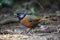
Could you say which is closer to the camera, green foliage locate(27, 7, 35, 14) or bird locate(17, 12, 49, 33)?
bird locate(17, 12, 49, 33)

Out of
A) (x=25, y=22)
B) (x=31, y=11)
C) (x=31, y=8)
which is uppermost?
(x=31, y=8)

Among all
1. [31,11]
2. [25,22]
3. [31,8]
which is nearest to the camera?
[25,22]

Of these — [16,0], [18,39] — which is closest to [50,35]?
[18,39]

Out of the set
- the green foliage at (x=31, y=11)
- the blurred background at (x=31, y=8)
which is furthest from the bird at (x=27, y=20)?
the green foliage at (x=31, y=11)

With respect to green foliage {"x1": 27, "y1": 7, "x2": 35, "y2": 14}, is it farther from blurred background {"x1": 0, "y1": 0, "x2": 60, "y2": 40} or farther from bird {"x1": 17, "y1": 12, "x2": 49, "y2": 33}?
bird {"x1": 17, "y1": 12, "x2": 49, "y2": 33}

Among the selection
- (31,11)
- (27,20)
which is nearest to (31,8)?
(31,11)

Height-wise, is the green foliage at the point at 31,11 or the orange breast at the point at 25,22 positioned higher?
the green foliage at the point at 31,11

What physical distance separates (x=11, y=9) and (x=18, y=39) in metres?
3.10

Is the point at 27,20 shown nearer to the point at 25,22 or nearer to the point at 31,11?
the point at 25,22

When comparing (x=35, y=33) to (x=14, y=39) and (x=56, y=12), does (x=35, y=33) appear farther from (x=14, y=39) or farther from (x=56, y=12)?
(x=56, y=12)

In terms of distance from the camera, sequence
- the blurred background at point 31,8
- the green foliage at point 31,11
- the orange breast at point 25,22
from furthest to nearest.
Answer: the green foliage at point 31,11
the blurred background at point 31,8
the orange breast at point 25,22

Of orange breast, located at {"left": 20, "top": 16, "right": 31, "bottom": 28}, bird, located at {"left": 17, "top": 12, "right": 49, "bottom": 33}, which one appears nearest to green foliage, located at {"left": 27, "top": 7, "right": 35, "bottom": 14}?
bird, located at {"left": 17, "top": 12, "right": 49, "bottom": 33}

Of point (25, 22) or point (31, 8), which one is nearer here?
point (25, 22)

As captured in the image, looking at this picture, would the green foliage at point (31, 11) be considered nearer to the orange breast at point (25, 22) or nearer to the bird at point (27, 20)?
the bird at point (27, 20)
